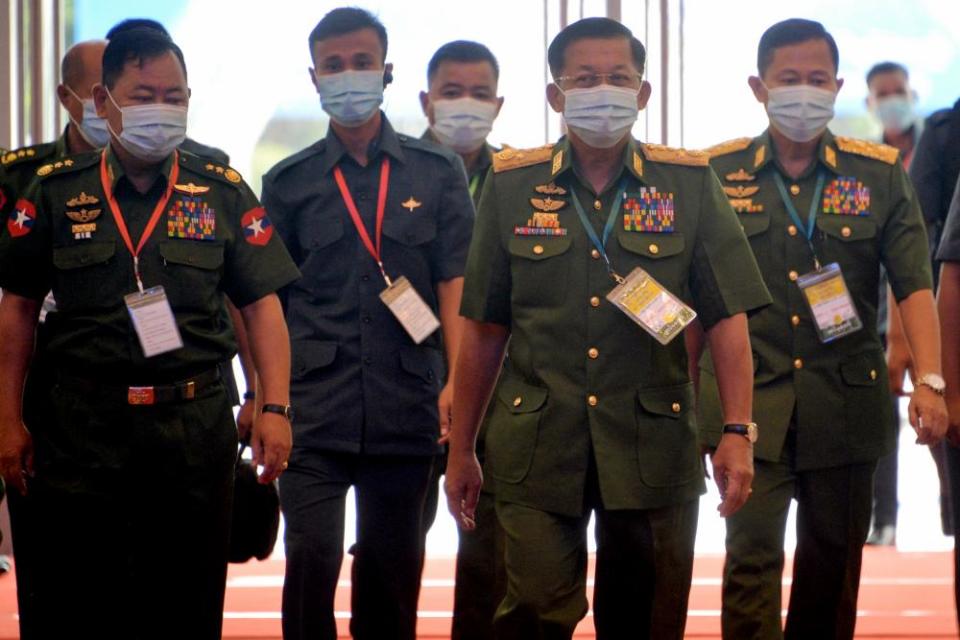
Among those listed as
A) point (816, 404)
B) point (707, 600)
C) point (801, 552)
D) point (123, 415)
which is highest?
point (123, 415)

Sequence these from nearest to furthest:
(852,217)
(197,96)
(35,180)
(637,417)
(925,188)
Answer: (637,417), (35,180), (852,217), (925,188), (197,96)

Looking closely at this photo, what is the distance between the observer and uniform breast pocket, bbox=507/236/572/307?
10.7ft

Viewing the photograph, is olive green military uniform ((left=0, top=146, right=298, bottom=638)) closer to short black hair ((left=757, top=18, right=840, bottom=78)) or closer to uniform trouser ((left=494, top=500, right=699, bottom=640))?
uniform trouser ((left=494, top=500, right=699, bottom=640))

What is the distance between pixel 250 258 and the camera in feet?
11.6

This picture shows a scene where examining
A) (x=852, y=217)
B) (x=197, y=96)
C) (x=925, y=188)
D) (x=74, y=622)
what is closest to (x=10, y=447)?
(x=74, y=622)

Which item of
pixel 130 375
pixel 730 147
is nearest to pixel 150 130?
pixel 130 375

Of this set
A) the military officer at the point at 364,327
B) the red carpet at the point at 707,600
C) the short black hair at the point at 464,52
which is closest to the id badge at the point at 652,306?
the military officer at the point at 364,327

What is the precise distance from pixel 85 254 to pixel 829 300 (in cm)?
166

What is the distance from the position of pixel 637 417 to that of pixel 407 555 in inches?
39.7

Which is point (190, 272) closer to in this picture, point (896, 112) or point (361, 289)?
point (361, 289)

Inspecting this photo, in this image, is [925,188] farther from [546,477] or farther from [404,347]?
[546,477]

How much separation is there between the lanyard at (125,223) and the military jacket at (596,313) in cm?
63

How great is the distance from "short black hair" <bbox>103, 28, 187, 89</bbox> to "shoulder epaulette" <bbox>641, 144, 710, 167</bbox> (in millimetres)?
995

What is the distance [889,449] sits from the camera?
4.03 meters
